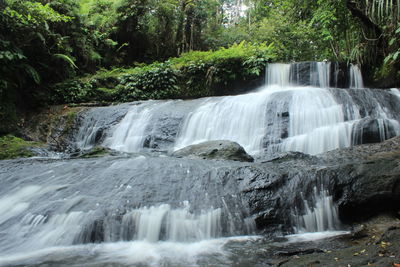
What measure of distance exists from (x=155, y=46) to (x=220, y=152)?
34.4 ft

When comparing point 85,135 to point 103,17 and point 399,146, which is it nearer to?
point 103,17

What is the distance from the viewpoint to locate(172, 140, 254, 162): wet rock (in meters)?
5.32

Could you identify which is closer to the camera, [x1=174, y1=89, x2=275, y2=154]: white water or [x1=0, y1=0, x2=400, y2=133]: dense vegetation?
[x1=174, y1=89, x2=275, y2=154]: white water

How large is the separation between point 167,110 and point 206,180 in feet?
15.9

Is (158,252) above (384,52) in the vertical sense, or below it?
below

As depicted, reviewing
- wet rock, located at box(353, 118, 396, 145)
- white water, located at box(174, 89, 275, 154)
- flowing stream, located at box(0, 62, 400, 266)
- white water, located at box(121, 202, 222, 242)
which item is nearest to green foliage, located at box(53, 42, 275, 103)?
white water, located at box(174, 89, 275, 154)

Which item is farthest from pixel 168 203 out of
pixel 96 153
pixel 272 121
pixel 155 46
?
pixel 155 46

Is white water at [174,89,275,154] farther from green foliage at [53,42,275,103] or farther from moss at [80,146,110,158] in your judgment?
green foliage at [53,42,275,103]

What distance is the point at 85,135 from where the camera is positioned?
8.75 m

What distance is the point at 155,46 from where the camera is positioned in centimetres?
1456

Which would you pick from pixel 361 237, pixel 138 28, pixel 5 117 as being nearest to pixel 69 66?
pixel 5 117

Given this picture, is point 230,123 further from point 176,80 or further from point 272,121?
point 176,80

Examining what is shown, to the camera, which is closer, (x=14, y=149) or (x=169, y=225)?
(x=169, y=225)

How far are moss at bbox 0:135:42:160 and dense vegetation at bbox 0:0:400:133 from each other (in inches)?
62.2
